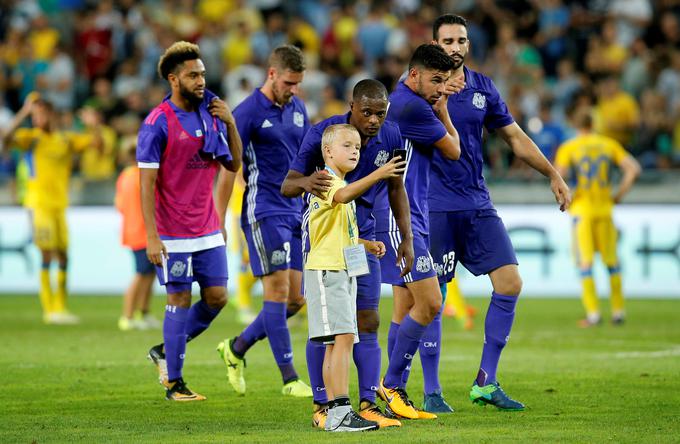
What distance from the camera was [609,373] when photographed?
34.5 ft

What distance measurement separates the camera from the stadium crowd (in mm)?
20359

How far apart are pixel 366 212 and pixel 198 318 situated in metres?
2.26

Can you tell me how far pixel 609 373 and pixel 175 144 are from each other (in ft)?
13.6

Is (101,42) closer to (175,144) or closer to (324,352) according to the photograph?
(175,144)

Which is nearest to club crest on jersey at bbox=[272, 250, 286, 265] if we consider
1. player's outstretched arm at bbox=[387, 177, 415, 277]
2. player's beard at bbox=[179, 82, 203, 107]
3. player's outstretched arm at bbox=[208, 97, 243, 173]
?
player's outstretched arm at bbox=[208, 97, 243, 173]

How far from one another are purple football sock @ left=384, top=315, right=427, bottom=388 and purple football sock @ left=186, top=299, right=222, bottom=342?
69.5 inches

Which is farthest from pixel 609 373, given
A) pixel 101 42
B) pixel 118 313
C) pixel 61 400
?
pixel 101 42

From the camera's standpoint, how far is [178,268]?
9188mm

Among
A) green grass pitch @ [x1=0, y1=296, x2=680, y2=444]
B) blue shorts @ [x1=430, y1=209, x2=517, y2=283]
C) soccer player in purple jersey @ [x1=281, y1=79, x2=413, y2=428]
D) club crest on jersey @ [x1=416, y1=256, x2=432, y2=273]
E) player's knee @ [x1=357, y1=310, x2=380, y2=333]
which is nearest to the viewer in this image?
green grass pitch @ [x1=0, y1=296, x2=680, y2=444]

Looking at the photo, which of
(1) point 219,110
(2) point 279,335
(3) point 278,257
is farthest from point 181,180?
(2) point 279,335

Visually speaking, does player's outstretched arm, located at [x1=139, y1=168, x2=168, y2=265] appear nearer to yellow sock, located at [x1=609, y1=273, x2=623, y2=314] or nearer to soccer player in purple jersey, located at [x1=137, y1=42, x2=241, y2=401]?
soccer player in purple jersey, located at [x1=137, y1=42, x2=241, y2=401]

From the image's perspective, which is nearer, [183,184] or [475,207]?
[475,207]

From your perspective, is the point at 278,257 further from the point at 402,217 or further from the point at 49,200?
the point at 49,200

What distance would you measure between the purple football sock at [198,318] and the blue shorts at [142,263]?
218 inches
